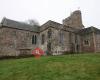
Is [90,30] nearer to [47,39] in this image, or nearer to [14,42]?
[47,39]

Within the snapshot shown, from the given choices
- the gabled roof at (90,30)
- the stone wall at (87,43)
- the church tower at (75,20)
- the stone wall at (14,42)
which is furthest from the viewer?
the church tower at (75,20)

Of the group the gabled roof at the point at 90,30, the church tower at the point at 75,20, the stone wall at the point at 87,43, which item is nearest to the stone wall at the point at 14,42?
the stone wall at the point at 87,43

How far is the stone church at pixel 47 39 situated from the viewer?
81.0 ft

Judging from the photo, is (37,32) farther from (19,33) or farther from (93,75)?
(93,75)

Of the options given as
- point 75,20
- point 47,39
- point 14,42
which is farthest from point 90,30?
point 14,42

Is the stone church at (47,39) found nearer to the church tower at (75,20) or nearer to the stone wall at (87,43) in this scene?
the stone wall at (87,43)

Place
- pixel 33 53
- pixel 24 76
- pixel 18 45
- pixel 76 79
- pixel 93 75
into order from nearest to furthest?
1. pixel 76 79
2. pixel 93 75
3. pixel 24 76
4. pixel 18 45
5. pixel 33 53

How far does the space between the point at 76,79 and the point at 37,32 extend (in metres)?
22.6

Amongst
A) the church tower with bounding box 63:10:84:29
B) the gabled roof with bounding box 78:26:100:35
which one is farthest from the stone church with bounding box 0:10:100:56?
the church tower with bounding box 63:10:84:29

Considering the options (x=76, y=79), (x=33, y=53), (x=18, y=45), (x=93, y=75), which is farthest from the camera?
(x=33, y=53)

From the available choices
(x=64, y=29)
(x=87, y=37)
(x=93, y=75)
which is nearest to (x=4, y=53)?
(x=64, y=29)

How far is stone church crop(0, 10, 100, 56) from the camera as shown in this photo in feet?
81.0

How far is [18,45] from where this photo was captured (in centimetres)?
2600

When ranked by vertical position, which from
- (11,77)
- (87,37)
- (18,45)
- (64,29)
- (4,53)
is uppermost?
(64,29)
